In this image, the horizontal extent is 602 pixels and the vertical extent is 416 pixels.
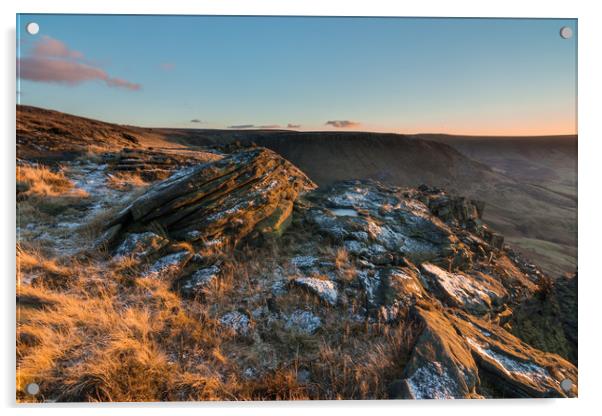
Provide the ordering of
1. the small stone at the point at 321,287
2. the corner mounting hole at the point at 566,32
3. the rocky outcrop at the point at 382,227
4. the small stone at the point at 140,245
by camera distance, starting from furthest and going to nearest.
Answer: the rocky outcrop at the point at 382,227 < the corner mounting hole at the point at 566,32 < the small stone at the point at 140,245 < the small stone at the point at 321,287

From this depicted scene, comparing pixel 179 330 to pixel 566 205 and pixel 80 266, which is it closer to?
pixel 80 266

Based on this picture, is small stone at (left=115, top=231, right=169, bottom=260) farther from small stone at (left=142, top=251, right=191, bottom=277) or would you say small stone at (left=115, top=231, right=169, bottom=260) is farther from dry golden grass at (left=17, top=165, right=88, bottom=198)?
dry golden grass at (left=17, top=165, right=88, bottom=198)

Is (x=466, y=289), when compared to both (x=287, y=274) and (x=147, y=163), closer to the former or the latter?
(x=287, y=274)

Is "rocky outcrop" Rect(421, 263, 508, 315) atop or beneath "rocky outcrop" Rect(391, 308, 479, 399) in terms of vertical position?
atop

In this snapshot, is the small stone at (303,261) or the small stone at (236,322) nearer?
the small stone at (236,322)

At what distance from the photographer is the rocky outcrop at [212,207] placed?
174 inches

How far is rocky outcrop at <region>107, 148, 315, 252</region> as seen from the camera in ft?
14.5

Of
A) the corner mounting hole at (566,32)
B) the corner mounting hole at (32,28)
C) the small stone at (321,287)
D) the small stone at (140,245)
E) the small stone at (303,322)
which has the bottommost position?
the small stone at (303,322)

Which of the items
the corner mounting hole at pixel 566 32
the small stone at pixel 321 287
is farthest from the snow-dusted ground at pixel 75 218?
the corner mounting hole at pixel 566 32

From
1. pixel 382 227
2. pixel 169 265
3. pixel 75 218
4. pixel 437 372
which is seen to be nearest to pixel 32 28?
pixel 75 218

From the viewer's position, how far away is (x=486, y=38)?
13.8 feet

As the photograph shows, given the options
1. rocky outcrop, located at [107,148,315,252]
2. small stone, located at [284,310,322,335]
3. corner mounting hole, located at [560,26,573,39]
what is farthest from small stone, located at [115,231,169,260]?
corner mounting hole, located at [560,26,573,39]

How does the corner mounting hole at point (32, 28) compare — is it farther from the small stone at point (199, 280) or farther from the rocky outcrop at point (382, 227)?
the rocky outcrop at point (382, 227)
